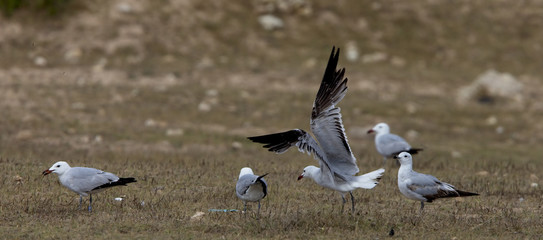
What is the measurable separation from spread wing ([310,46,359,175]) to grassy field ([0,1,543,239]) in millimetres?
944

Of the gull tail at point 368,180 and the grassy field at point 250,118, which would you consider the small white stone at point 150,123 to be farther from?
the gull tail at point 368,180

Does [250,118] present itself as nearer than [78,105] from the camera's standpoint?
No

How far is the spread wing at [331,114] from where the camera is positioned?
32.3ft

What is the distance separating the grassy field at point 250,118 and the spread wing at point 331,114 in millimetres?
944

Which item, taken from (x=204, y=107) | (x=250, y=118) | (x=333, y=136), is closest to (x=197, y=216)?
(x=333, y=136)

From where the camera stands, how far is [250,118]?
22.8 m

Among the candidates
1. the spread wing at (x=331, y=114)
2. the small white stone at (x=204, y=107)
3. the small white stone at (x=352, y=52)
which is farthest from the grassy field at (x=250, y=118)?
the spread wing at (x=331, y=114)

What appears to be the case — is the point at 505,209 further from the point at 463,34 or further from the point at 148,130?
the point at 463,34

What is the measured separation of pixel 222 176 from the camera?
13.6 metres

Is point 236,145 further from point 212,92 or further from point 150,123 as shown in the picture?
point 212,92

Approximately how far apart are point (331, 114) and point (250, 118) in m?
13.0

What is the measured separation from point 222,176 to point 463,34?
2088 centimetres

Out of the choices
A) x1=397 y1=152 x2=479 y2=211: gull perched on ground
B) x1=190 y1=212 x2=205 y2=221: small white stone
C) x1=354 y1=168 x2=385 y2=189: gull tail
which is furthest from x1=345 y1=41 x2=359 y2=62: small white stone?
x1=190 y1=212 x2=205 y2=221: small white stone

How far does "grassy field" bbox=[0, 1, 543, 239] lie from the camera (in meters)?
9.94
